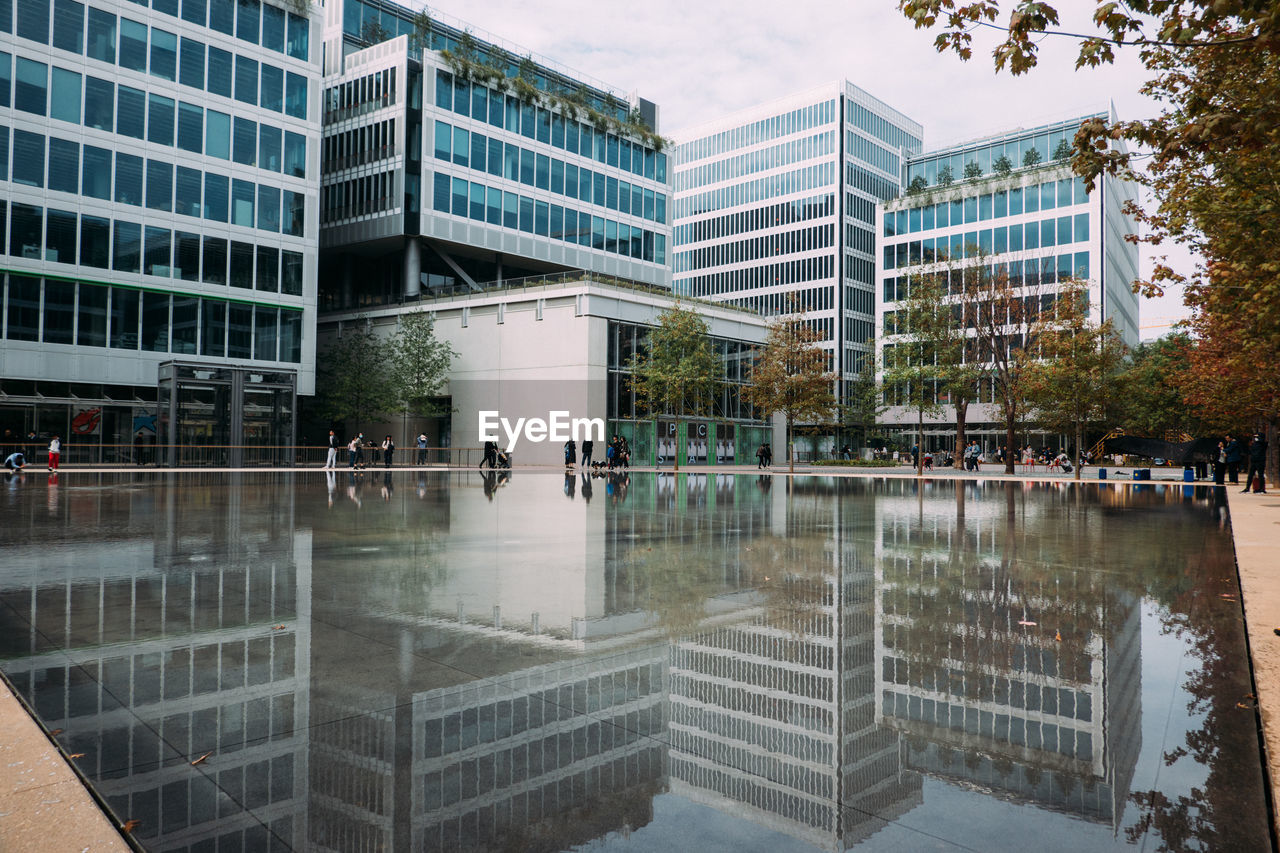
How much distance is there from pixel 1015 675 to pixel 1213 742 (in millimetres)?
1299

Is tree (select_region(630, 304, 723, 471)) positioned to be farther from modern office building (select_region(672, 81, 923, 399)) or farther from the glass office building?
modern office building (select_region(672, 81, 923, 399))

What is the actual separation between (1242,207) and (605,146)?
51.5 m

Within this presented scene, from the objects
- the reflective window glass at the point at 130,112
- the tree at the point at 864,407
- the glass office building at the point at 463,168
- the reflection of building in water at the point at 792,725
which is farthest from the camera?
the tree at the point at 864,407

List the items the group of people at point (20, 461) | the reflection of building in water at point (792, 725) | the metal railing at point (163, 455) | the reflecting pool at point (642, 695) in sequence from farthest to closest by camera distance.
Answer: the metal railing at point (163, 455)
the group of people at point (20, 461)
the reflection of building in water at point (792, 725)
the reflecting pool at point (642, 695)

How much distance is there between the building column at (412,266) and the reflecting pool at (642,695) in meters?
43.1

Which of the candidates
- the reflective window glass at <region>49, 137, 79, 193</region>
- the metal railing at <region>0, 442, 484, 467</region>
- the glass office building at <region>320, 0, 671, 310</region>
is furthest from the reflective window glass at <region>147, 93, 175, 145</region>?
the metal railing at <region>0, 442, 484, 467</region>

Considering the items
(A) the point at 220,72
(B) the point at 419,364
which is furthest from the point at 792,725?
(A) the point at 220,72

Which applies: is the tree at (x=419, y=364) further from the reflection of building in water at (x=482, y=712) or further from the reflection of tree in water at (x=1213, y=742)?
the reflection of tree in water at (x=1213, y=742)

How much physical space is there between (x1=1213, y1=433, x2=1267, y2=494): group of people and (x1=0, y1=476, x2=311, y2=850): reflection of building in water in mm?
27306

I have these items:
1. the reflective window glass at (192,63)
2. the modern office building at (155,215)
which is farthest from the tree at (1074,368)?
the reflective window glass at (192,63)

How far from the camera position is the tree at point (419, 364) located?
159 feet

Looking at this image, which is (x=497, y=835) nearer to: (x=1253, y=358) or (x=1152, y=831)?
(x=1152, y=831)

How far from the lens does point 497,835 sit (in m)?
3.31

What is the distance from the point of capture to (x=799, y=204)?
92.9 meters
